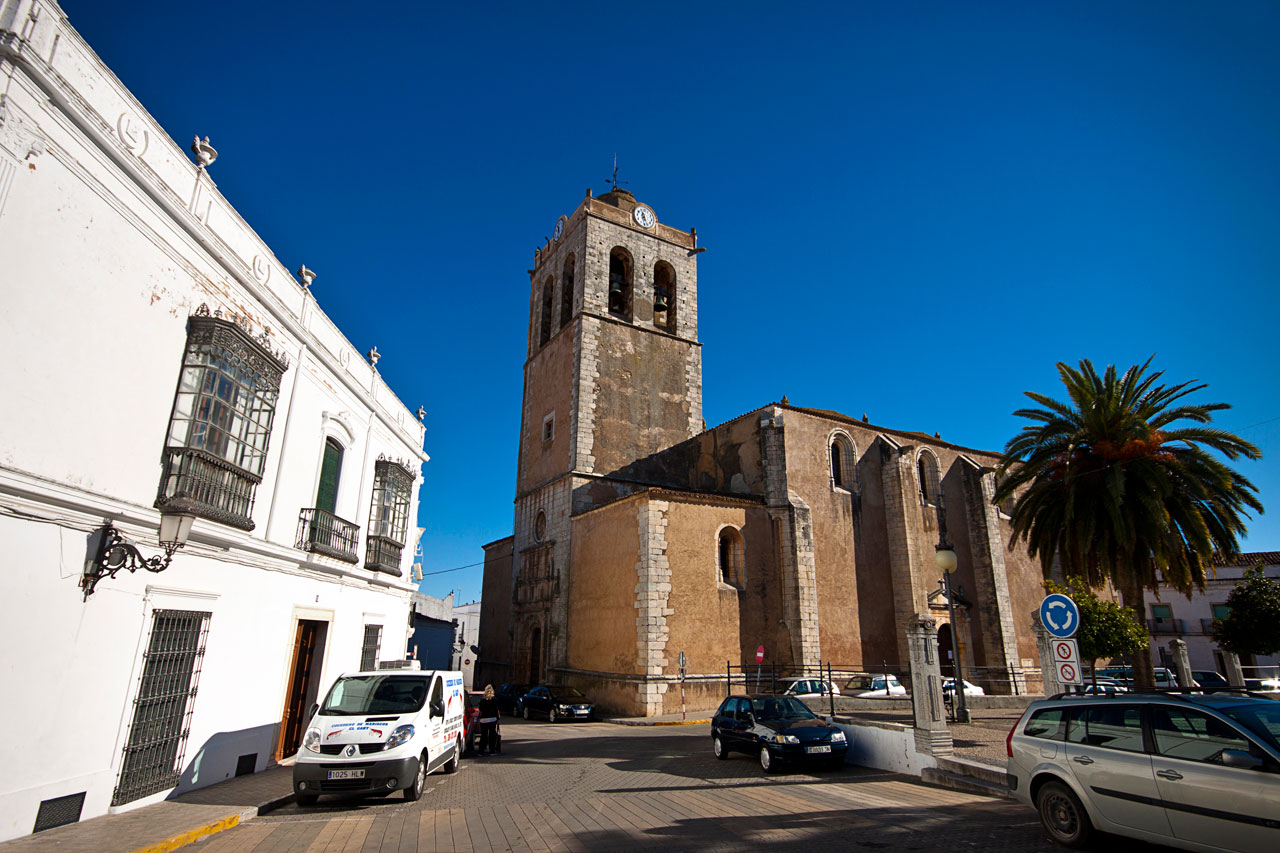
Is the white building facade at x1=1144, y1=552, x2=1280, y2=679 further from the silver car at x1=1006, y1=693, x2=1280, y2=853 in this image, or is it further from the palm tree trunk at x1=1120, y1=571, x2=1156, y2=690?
the silver car at x1=1006, y1=693, x2=1280, y2=853

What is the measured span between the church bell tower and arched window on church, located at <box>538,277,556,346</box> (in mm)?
57

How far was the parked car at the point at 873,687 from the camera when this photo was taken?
1981 centimetres

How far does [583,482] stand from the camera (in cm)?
2717

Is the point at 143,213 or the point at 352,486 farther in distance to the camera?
the point at 352,486

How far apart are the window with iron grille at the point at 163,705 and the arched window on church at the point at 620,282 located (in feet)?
80.0

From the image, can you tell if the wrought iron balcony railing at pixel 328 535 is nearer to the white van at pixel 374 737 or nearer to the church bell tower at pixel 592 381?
the white van at pixel 374 737

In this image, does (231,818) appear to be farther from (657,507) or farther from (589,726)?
(657,507)

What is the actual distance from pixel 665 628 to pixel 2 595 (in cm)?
1743

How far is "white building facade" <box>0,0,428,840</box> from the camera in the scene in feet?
20.9

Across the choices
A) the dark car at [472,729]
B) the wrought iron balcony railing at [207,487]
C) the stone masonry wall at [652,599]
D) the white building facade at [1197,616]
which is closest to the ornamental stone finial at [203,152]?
the wrought iron balcony railing at [207,487]

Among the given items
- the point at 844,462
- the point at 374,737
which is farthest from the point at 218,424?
the point at 844,462

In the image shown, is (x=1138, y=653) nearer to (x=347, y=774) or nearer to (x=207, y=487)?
(x=347, y=774)

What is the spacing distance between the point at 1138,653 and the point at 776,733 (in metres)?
8.60

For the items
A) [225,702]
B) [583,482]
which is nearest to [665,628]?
[583,482]
